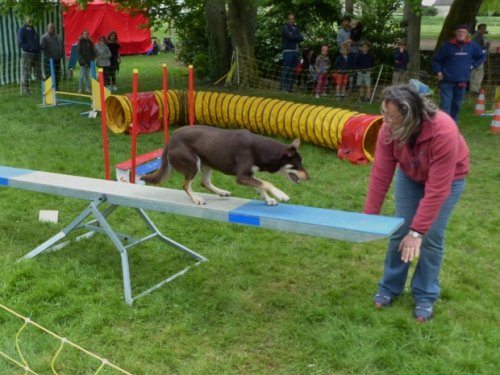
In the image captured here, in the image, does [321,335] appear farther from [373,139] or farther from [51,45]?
[51,45]

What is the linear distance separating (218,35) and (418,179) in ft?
Result: 39.4

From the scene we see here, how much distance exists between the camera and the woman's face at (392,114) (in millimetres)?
3355

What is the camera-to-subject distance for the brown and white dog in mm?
4023

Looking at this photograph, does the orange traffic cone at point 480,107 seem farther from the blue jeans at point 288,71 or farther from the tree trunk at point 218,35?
the tree trunk at point 218,35

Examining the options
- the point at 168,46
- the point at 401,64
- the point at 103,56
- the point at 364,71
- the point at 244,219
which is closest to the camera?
the point at 244,219

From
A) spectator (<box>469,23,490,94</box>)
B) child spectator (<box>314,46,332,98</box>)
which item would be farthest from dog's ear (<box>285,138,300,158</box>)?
spectator (<box>469,23,490,94</box>)

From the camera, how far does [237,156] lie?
4.10 m

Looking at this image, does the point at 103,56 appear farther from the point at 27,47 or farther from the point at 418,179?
the point at 418,179

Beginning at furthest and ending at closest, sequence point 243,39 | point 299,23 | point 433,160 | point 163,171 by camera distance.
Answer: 1. point 299,23
2. point 243,39
3. point 163,171
4. point 433,160

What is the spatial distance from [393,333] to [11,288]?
9.78 ft

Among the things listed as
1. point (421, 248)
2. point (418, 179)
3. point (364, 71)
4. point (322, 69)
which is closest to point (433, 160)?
point (418, 179)

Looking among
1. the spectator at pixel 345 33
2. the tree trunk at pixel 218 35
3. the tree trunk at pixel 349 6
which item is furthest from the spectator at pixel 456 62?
the tree trunk at pixel 349 6

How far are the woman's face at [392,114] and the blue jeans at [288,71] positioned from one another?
11.6 meters

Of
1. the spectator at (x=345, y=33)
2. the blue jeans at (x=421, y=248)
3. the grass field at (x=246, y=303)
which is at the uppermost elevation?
the spectator at (x=345, y=33)
